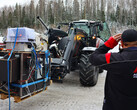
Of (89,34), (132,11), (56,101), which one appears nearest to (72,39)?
(89,34)

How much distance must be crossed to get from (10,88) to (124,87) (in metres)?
2.23

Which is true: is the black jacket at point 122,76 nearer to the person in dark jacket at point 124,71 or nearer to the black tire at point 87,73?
the person in dark jacket at point 124,71

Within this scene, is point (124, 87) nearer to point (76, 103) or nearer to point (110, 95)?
point (110, 95)

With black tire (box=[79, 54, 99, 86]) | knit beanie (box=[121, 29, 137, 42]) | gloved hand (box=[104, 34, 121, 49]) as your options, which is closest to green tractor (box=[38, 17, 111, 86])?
black tire (box=[79, 54, 99, 86])

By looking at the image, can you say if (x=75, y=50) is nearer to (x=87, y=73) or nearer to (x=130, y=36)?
(x=87, y=73)

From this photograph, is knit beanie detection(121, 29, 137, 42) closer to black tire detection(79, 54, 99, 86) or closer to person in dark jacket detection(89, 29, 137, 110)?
person in dark jacket detection(89, 29, 137, 110)

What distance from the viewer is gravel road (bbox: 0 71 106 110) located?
11.5 ft

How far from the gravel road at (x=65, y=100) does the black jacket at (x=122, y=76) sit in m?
2.02

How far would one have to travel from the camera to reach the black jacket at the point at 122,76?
150 centimetres

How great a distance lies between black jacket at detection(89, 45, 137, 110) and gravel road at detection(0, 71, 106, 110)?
2.02m

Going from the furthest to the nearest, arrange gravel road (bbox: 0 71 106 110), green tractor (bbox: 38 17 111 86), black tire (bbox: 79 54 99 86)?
black tire (bbox: 79 54 99 86) → green tractor (bbox: 38 17 111 86) → gravel road (bbox: 0 71 106 110)

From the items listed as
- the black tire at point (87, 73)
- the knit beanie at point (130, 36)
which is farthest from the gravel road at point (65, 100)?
the knit beanie at point (130, 36)

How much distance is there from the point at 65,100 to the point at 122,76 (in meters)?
2.64

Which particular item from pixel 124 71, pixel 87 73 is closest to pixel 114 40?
pixel 124 71
